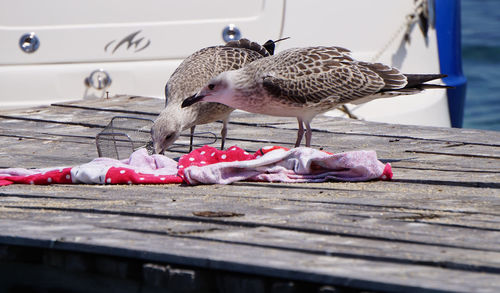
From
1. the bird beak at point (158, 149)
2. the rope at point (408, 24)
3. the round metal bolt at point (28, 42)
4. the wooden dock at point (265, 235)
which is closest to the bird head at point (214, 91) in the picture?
the bird beak at point (158, 149)

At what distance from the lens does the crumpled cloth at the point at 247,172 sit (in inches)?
204

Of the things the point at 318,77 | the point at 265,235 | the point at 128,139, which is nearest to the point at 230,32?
the point at 318,77

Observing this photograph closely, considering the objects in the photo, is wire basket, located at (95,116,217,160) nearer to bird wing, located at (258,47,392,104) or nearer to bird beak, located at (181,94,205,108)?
bird beak, located at (181,94,205,108)

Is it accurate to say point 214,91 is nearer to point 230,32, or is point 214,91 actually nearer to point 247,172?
point 247,172

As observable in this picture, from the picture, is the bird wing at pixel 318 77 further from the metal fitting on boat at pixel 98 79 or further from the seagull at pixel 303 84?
the metal fitting on boat at pixel 98 79

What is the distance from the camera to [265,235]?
387 centimetres

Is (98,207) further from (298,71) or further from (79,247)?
(298,71)

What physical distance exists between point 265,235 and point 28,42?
561 cm

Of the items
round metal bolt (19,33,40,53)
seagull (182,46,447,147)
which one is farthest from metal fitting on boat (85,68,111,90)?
seagull (182,46,447,147)

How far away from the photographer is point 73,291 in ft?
13.0

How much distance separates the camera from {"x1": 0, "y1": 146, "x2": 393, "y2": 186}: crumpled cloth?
519cm

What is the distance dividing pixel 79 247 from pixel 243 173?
1.71m

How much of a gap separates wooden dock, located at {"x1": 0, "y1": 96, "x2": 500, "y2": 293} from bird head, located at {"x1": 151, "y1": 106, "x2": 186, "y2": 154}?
43.4 inches

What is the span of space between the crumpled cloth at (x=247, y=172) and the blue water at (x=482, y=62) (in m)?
12.7
